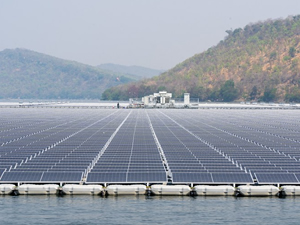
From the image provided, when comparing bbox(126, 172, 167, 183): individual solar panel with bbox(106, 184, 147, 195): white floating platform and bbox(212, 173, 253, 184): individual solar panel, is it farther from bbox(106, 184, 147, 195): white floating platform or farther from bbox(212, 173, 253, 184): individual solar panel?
bbox(212, 173, 253, 184): individual solar panel

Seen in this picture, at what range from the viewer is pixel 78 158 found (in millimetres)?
54781

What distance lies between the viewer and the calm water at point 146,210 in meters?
39.0

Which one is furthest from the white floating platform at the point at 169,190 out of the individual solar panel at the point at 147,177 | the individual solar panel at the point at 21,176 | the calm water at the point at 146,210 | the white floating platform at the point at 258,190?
the individual solar panel at the point at 21,176

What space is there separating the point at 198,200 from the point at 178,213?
428 cm

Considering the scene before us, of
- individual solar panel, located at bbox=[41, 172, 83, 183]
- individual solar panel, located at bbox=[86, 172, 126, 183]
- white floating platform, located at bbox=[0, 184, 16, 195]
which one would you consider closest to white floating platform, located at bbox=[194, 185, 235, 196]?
individual solar panel, located at bbox=[86, 172, 126, 183]

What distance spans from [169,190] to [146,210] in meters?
4.91

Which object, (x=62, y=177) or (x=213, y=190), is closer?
(x=213, y=190)

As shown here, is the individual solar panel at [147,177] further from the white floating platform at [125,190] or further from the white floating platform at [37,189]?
the white floating platform at [37,189]

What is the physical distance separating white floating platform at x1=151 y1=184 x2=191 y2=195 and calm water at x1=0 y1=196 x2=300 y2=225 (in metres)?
0.66

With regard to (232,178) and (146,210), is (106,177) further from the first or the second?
(232,178)

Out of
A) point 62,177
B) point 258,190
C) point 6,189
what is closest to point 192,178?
point 258,190

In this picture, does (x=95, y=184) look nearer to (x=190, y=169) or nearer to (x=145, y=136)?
(x=190, y=169)

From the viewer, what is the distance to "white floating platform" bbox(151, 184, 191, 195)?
45.8 m

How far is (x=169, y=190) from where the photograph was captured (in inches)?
1810
